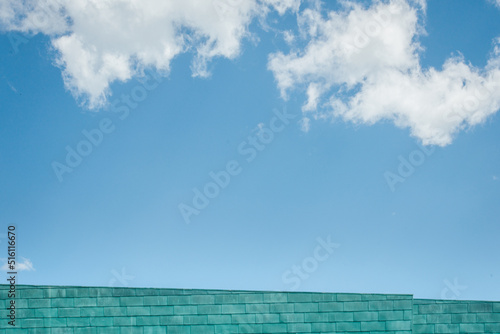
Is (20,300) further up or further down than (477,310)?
further up

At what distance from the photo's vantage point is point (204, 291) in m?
18.1

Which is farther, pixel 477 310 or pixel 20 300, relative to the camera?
pixel 477 310

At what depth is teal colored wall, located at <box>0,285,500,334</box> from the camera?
57.6ft

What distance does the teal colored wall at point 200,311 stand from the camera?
691 inches

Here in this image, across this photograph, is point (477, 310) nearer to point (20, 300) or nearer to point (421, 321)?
point (421, 321)

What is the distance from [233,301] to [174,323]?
278 centimetres

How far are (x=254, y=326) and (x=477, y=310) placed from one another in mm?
10562

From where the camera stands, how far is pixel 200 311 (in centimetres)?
1794

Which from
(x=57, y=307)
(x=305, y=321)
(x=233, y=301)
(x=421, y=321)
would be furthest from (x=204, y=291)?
(x=421, y=321)

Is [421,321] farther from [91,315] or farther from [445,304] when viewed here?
[91,315]

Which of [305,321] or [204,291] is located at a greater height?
[204,291]

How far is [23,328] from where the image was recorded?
1738 centimetres

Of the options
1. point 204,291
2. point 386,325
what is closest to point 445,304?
point 386,325

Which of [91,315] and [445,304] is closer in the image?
[91,315]
